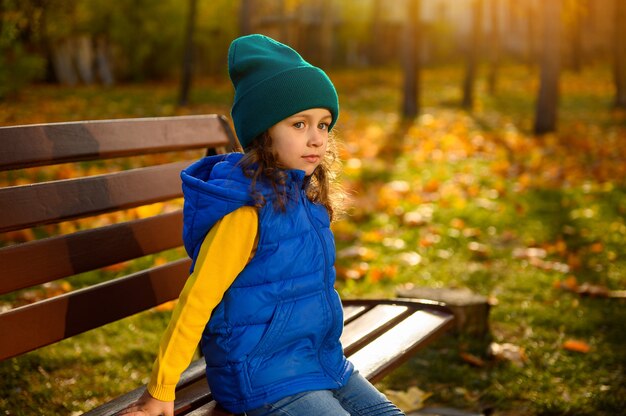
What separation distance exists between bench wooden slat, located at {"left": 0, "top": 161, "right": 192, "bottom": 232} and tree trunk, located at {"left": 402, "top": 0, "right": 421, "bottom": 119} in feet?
34.4

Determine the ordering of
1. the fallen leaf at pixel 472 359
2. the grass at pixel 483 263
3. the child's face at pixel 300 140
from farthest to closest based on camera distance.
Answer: the fallen leaf at pixel 472 359
the grass at pixel 483 263
the child's face at pixel 300 140

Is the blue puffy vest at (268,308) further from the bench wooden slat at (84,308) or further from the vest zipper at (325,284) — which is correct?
the bench wooden slat at (84,308)

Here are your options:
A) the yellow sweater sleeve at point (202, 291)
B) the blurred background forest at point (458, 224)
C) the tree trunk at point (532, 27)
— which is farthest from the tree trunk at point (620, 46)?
the yellow sweater sleeve at point (202, 291)

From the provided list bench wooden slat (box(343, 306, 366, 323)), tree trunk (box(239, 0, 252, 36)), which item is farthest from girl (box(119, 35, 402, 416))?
tree trunk (box(239, 0, 252, 36))

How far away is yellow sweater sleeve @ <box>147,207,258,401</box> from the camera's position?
1902 millimetres

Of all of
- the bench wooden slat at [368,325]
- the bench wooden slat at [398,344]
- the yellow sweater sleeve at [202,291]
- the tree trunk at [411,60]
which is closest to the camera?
the yellow sweater sleeve at [202,291]

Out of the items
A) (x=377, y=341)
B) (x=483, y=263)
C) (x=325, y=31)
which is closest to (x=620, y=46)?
(x=483, y=263)

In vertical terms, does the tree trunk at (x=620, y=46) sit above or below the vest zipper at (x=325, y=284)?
below

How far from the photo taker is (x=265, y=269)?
6.72 ft

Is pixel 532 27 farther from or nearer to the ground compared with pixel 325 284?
nearer to the ground

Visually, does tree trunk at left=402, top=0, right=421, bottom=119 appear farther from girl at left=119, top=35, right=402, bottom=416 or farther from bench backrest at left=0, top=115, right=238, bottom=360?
girl at left=119, top=35, right=402, bottom=416

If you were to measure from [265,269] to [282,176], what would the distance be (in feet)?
0.94

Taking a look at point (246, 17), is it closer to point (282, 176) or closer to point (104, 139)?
point (104, 139)

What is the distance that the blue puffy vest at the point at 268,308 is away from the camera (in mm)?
1992
